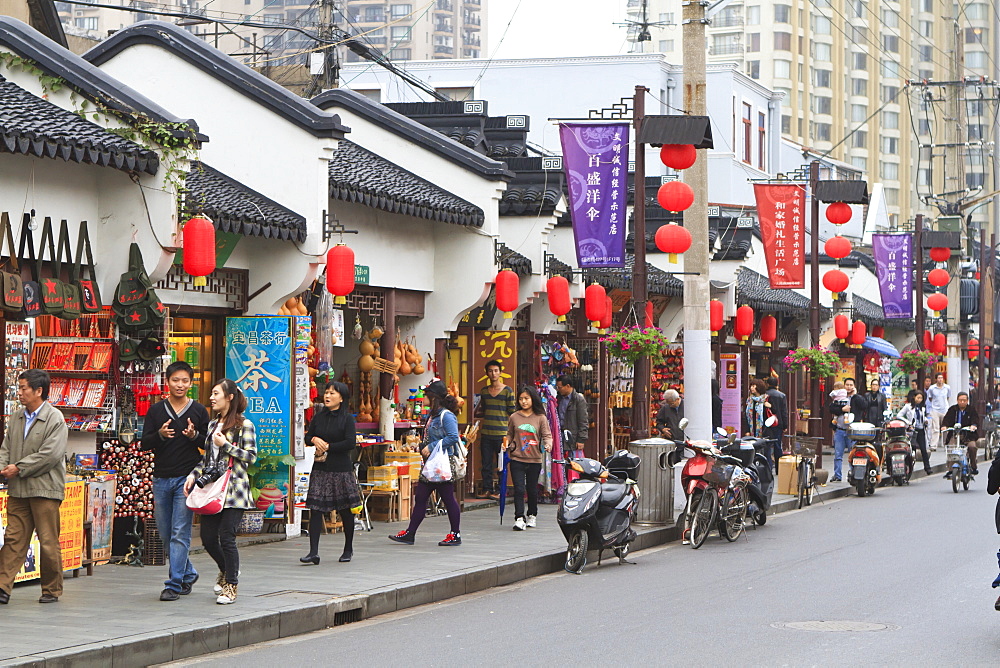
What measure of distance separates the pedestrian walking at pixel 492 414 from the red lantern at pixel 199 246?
7.82 m

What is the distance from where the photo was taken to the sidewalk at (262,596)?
9953 millimetres

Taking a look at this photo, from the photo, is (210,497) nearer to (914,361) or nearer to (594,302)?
(594,302)

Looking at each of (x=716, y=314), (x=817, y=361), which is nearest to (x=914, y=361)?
(x=817, y=361)

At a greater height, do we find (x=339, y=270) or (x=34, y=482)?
(x=339, y=270)

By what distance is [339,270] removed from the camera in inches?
649

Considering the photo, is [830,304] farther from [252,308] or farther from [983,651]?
[983,651]

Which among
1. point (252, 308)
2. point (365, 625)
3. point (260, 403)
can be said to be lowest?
A: point (365, 625)

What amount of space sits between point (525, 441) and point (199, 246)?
5.67 meters

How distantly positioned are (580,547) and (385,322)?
18.3ft

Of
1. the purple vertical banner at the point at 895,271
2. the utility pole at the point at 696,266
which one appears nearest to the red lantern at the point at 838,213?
the utility pole at the point at 696,266

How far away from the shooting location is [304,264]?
16484 millimetres

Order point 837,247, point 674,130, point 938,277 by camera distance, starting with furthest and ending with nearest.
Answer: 1. point 938,277
2. point 837,247
3. point 674,130

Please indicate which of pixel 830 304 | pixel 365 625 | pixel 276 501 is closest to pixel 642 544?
pixel 276 501

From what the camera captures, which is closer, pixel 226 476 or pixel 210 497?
pixel 210 497
